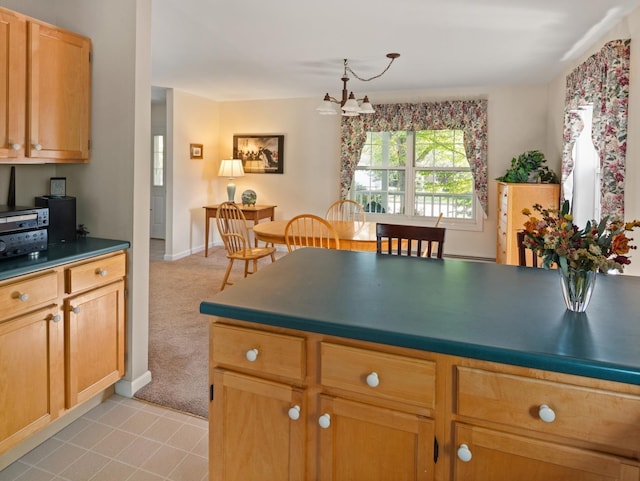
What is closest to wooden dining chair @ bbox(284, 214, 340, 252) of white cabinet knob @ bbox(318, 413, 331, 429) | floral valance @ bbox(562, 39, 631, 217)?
floral valance @ bbox(562, 39, 631, 217)

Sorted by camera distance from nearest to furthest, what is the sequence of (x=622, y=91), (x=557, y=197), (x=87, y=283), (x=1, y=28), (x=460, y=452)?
(x=460, y=452) < (x=1, y=28) < (x=87, y=283) < (x=622, y=91) < (x=557, y=197)

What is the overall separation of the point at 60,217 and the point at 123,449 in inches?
46.7

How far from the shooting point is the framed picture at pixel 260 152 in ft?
Result: 22.4

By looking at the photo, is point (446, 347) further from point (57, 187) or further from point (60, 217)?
point (57, 187)

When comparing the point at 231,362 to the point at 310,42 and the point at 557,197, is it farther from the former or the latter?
the point at 557,197

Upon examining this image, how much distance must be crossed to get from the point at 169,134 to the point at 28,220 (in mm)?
4345

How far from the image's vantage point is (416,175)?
6164 mm

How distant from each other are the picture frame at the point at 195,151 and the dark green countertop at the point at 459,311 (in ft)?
16.7

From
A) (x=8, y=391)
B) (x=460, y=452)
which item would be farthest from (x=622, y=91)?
(x=8, y=391)

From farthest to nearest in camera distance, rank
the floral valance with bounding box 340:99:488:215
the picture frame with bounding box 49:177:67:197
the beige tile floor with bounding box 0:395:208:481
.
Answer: the floral valance with bounding box 340:99:488:215 → the picture frame with bounding box 49:177:67:197 → the beige tile floor with bounding box 0:395:208:481

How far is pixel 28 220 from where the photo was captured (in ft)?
6.43

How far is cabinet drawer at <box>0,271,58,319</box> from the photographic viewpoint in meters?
1.71

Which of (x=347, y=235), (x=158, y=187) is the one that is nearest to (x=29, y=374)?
(x=347, y=235)

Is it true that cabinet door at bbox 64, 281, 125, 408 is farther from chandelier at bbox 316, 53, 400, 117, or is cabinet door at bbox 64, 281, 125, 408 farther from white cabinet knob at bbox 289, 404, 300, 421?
A: chandelier at bbox 316, 53, 400, 117
